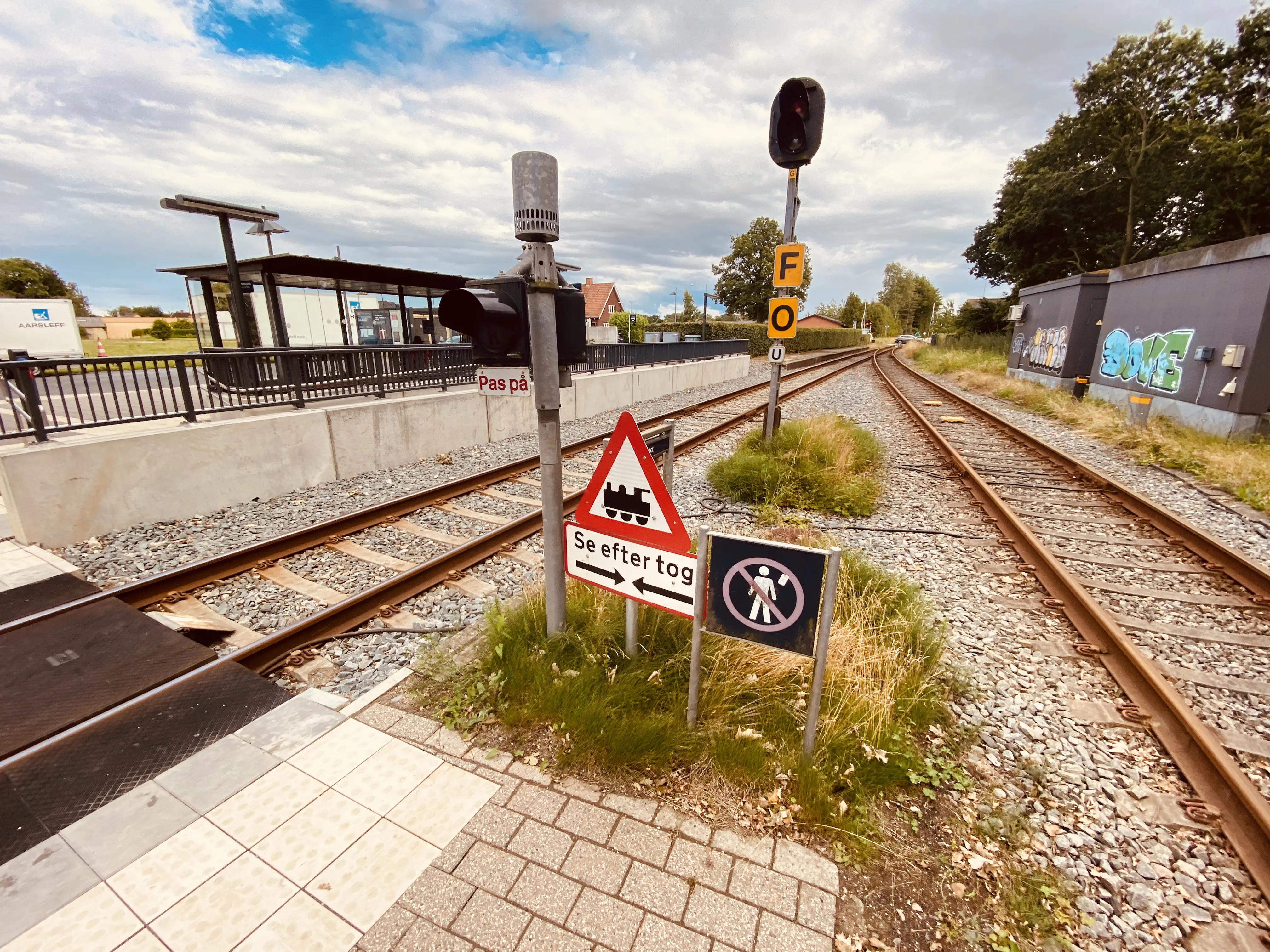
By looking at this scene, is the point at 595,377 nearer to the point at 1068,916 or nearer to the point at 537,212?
the point at 537,212

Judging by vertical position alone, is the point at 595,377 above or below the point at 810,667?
above

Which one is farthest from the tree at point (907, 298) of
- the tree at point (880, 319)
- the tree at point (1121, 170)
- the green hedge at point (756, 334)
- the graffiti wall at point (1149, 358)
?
the graffiti wall at point (1149, 358)

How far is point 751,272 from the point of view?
1966 inches

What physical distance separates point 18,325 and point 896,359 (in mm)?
49817

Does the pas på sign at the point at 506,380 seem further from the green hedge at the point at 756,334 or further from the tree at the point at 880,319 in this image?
the tree at the point at 880,319

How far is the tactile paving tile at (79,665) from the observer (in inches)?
117

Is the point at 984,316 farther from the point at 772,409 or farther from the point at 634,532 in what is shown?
the point at 634,532

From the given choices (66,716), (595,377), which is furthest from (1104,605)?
(595,377)

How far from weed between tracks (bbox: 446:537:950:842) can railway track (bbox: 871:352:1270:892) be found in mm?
1184

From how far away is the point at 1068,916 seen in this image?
205cm

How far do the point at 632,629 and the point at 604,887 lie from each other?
1.31 metres

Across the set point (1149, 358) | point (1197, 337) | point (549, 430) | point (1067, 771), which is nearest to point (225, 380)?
point (549, 430)

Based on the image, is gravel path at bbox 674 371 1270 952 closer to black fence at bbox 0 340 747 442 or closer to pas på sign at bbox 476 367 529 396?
pas på sign at bbox 476 367 529 396

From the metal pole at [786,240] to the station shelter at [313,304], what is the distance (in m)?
5.45
